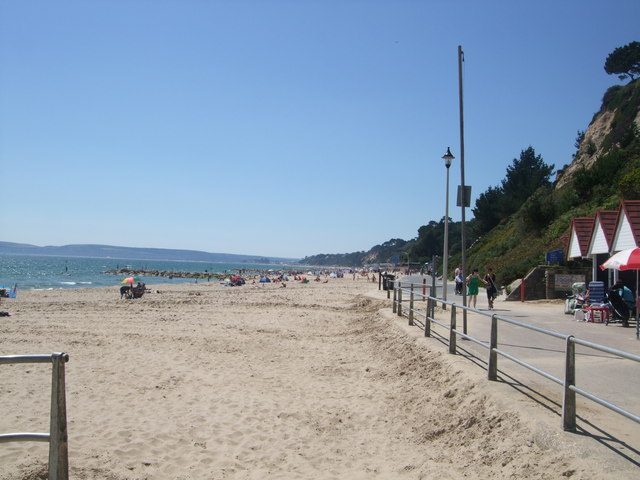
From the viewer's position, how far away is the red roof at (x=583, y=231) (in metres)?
20.0

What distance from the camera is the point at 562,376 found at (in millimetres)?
6902

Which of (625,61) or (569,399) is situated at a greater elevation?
(625,61)

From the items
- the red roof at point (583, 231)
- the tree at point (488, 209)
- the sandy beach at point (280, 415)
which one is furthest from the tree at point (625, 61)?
the sandy beach at point (280, 415)

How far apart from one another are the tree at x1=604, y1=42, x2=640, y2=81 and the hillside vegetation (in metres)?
3.85

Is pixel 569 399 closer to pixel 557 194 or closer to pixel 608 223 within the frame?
pixel 608 223

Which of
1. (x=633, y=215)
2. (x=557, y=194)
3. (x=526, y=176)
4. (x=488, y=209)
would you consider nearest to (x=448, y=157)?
(x=633, y=215)

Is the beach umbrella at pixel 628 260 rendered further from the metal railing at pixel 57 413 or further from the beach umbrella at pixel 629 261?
the metal railing at pixel 57 413

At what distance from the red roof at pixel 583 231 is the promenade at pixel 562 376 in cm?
758

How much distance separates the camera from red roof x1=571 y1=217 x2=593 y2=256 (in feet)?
65.6

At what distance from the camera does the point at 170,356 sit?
1123 cm

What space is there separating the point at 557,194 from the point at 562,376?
1468 inches

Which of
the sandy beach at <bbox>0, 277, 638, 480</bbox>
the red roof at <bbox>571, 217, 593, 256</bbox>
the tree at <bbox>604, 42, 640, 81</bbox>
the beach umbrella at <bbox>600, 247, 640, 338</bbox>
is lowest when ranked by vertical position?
the sandy beach at <bbox>0, 277, 638, 480</bbox>

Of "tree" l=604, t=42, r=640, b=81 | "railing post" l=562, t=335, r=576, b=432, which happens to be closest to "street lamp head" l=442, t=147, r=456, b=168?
"railing post" l=562, t=335, r=576, b=432

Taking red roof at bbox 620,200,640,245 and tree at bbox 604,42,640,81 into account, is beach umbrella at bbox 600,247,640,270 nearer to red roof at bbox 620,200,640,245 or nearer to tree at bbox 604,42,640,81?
red roof at bbox 620,200,640,245
